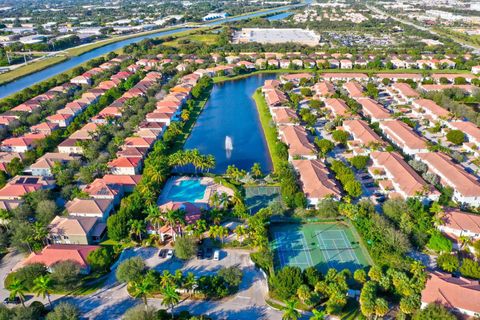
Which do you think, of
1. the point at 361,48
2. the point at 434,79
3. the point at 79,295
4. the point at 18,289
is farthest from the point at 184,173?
the point at 361,48

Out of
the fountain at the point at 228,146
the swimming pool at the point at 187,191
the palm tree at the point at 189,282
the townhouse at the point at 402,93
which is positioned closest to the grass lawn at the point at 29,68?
the fountain at the point at 228,146

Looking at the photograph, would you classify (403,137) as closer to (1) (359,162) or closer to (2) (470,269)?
(1) (359,162)

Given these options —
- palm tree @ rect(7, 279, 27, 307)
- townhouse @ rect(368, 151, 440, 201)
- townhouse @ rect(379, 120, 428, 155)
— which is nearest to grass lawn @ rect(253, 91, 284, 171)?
townhouse @ rect(368, 151, 440, 201)

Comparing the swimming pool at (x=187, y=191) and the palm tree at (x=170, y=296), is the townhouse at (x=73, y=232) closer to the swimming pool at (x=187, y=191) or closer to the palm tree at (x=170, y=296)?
the swimming pool at (x=187, y=191)

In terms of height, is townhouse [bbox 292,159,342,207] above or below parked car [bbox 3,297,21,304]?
above

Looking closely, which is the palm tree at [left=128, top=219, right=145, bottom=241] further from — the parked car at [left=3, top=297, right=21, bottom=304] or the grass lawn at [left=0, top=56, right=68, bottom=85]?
the grass lawn at [left=0, top=56, right=68, bottom=85]

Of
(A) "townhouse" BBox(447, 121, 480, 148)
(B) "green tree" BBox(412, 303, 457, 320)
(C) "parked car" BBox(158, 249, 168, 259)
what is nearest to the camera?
(B) "green tree" BBox(412, 303, 457, 320)

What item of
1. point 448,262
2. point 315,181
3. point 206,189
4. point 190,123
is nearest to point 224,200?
point 206,189
